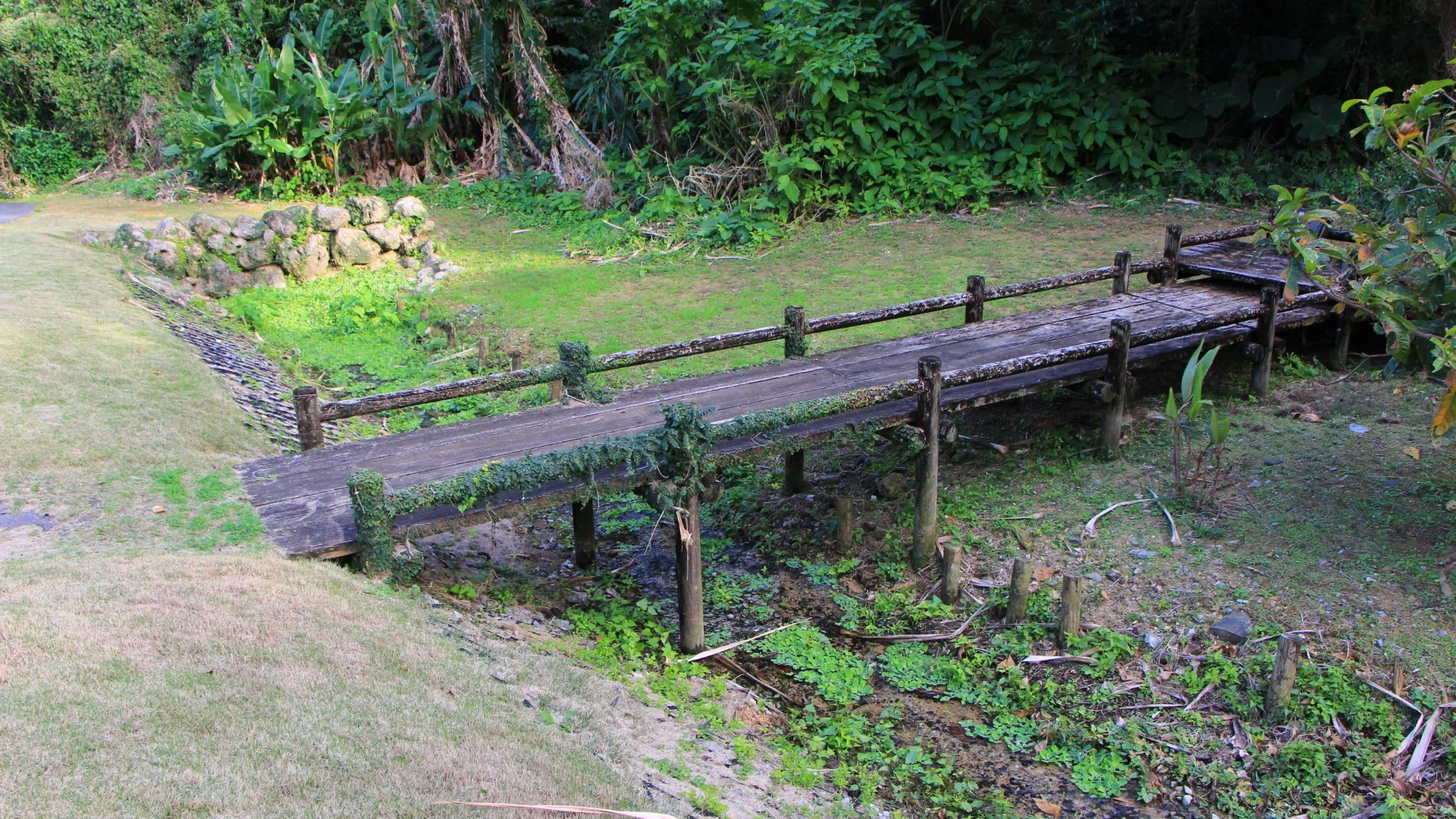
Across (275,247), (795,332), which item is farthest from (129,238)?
(795,332)

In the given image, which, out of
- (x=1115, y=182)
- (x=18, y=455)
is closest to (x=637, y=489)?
(x=18, y=455)

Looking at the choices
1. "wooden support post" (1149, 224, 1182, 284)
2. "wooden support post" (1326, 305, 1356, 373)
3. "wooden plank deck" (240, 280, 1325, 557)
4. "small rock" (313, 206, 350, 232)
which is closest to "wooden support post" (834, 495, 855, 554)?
"wooden plank deck" (240, 280, 1325, 557)

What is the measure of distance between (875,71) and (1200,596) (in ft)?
31.7

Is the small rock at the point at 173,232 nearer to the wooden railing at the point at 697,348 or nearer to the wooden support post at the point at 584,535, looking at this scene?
the wooden railing at the point at 697,348

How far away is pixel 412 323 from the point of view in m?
11.7

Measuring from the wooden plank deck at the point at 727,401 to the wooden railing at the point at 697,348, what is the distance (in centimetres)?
19

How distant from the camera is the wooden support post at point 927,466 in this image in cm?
647

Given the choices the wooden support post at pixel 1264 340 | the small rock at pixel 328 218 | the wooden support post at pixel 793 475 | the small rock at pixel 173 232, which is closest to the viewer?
the wooden support post at pixel 793 475

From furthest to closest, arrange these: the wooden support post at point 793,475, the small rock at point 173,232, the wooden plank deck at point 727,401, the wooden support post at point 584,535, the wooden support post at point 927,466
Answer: the small rock at point 173,232 → the wooden support post at point 793,475 → the wooden support post at point 584,535 → the wooden support post at point 927,466 → the wooden plank deck at point 727,401

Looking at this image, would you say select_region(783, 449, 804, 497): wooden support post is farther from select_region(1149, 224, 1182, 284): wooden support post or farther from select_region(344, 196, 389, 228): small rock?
select_region(344, 196, 389, 228): small rock

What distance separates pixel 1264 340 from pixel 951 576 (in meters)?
3.56

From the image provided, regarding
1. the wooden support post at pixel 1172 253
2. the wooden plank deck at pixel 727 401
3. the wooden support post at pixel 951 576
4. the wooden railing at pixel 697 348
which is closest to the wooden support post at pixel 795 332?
the wooden railing at pixel 697 348

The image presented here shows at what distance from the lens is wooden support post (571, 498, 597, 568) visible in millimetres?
6762

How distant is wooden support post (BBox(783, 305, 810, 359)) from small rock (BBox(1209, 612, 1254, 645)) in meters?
3.28
